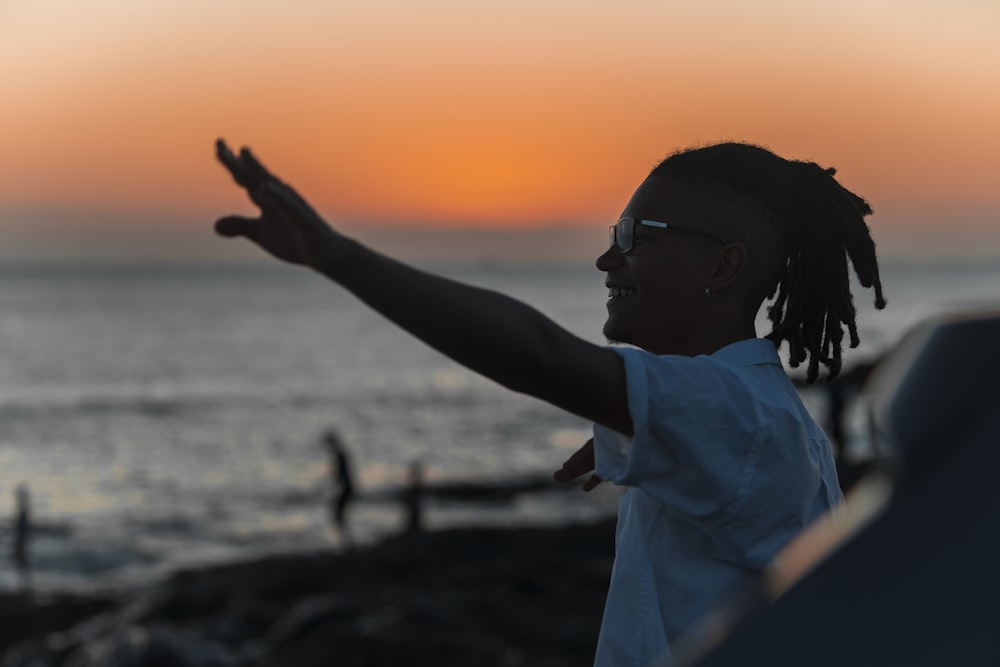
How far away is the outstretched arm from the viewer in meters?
1.27

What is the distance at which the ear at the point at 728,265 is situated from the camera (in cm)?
194

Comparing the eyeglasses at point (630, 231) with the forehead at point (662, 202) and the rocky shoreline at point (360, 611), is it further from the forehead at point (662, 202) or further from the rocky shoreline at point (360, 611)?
the rocky shoreline at point (360, 611)

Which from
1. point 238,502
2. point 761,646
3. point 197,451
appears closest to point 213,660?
point 761,646

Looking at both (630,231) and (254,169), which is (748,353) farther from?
(254,169)

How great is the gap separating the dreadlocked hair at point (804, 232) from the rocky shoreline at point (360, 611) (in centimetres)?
1077

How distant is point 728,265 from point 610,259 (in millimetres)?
217

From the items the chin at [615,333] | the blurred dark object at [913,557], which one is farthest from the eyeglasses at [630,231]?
the blurred dark object at [913,557]

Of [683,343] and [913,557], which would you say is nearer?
[913,557]

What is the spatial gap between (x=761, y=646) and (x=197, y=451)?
136 ft

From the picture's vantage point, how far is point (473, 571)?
1812 cm

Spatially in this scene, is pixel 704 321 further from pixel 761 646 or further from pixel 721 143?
pixel 761 646

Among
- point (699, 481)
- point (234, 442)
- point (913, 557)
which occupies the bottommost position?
point (234, 442)

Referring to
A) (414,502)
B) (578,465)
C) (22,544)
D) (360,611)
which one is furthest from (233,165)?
(22,544)

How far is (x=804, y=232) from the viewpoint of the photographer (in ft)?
6.81
